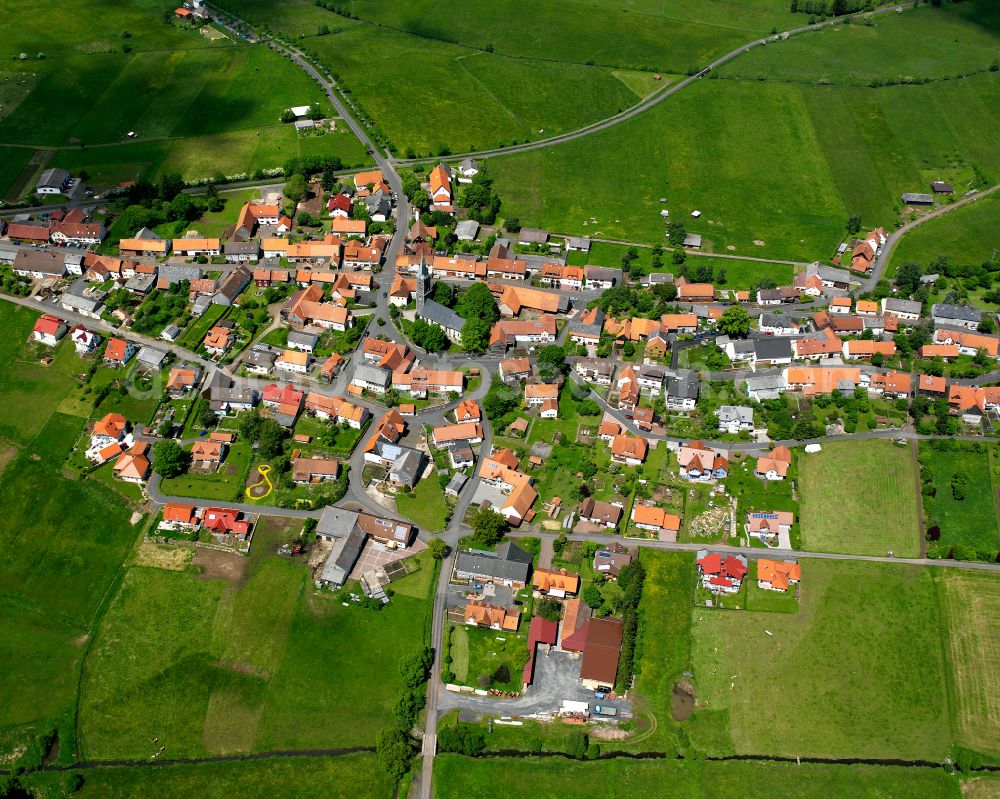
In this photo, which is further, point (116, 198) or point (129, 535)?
point (116, 198)

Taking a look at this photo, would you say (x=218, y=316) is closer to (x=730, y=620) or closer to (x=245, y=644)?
(x=245, y=644)

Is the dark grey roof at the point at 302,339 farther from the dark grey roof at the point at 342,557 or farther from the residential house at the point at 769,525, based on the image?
the residential house at the point at 769,525

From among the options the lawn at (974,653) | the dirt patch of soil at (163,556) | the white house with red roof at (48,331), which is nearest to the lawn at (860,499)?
the lawn at (974,653)

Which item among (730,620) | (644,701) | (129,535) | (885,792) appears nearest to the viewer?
(885,792)

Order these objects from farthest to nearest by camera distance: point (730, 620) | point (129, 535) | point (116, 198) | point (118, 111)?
point (118, 111), point (116, 198), point (129, 535), point (730, 620)

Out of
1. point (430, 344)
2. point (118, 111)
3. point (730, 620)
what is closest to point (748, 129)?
point (430, 344)

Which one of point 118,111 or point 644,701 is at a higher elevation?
point 118,111

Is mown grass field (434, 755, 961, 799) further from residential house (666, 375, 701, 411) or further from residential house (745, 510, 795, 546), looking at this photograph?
residential house (666, 375, 701, 411)
